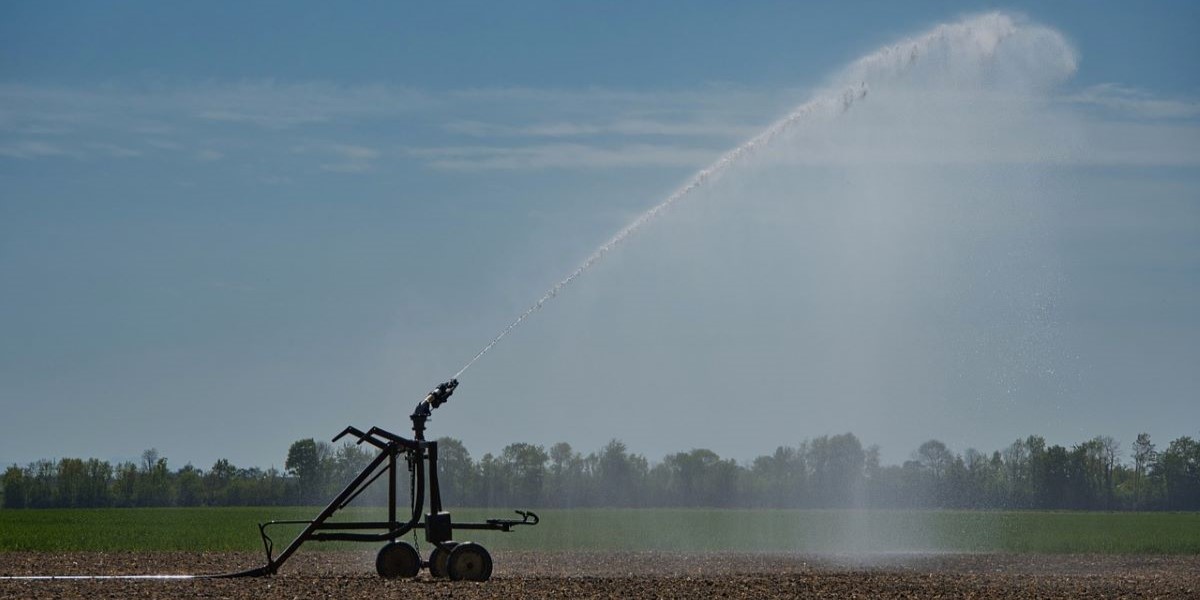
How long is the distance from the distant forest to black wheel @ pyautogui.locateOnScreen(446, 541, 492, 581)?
143 feet

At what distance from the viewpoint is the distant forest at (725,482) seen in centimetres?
8625

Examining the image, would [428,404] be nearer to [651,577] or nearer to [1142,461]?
[651,577]

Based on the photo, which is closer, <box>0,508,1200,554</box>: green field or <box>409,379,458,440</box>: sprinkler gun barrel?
<box>409,379,458,440</box>: sprinkler gun barrel

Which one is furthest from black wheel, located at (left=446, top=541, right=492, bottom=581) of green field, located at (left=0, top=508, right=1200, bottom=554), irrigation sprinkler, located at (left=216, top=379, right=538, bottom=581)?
green field, located at (left=0, top=508, right=1200, bottom=554)

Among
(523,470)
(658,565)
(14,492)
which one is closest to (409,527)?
(658,565)

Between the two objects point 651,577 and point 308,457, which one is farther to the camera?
point 308,457

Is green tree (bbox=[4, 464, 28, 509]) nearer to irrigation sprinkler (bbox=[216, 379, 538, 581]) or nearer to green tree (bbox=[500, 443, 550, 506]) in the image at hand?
green tree (bbox=[500, 443, 550, 506])

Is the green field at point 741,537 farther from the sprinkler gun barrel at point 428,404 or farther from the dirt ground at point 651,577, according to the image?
the sprinkler gun barrel at point 428,404

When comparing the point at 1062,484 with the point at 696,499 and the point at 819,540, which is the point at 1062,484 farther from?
the point at 819,540

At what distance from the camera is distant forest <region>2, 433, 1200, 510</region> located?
283 feet

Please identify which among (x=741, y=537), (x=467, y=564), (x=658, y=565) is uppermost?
(x=467, y=564)

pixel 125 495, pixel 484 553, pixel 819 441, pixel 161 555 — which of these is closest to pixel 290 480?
pixel 125 495

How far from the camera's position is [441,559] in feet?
75.5

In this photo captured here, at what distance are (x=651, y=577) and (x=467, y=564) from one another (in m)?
3.74
